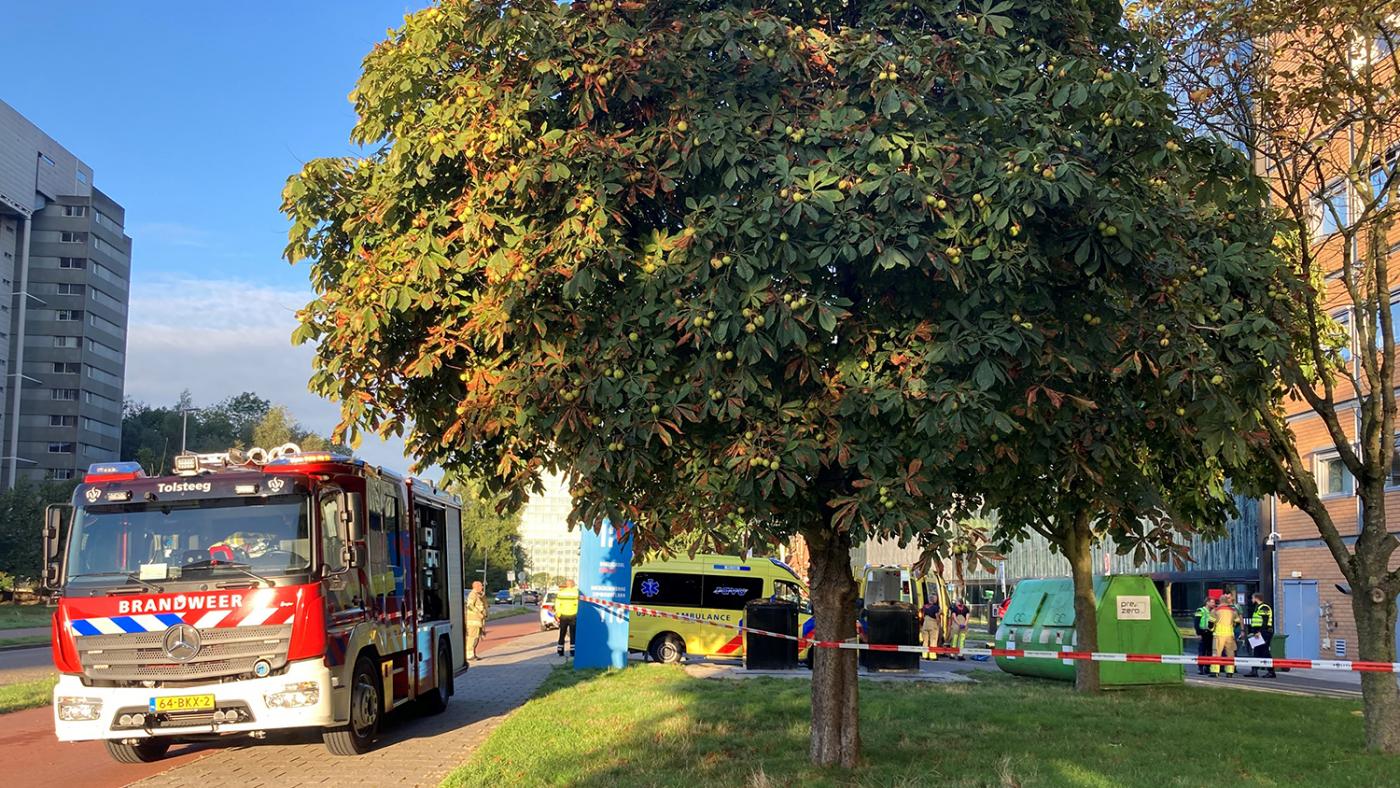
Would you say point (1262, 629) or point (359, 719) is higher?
point (359, 719)

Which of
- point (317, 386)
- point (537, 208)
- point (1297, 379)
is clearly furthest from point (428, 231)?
point (1297, 379)

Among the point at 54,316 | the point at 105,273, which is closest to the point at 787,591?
the point at 54,316

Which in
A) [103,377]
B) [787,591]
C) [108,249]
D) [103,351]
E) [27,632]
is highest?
[108,249]

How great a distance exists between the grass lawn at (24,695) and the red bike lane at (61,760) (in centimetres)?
102

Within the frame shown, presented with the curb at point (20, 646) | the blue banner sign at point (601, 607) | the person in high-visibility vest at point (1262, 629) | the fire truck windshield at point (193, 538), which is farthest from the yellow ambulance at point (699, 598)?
the curb at point (20, 646)

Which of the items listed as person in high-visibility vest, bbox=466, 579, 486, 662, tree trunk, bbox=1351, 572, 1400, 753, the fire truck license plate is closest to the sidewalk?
person in high-visibility vest, bbox=466, 579, 486, 662

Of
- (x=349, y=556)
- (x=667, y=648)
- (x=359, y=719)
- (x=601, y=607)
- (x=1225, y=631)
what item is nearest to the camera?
(x=349, y=556)

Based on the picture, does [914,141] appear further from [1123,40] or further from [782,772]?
[782,772]

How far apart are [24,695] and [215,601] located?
25.5 feet

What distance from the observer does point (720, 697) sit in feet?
49.7

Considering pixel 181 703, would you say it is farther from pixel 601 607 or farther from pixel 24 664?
pixel 24 664

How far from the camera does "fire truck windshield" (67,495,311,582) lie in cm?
1041

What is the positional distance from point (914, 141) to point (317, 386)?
433 cm

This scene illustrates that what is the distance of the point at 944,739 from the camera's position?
11.2m
